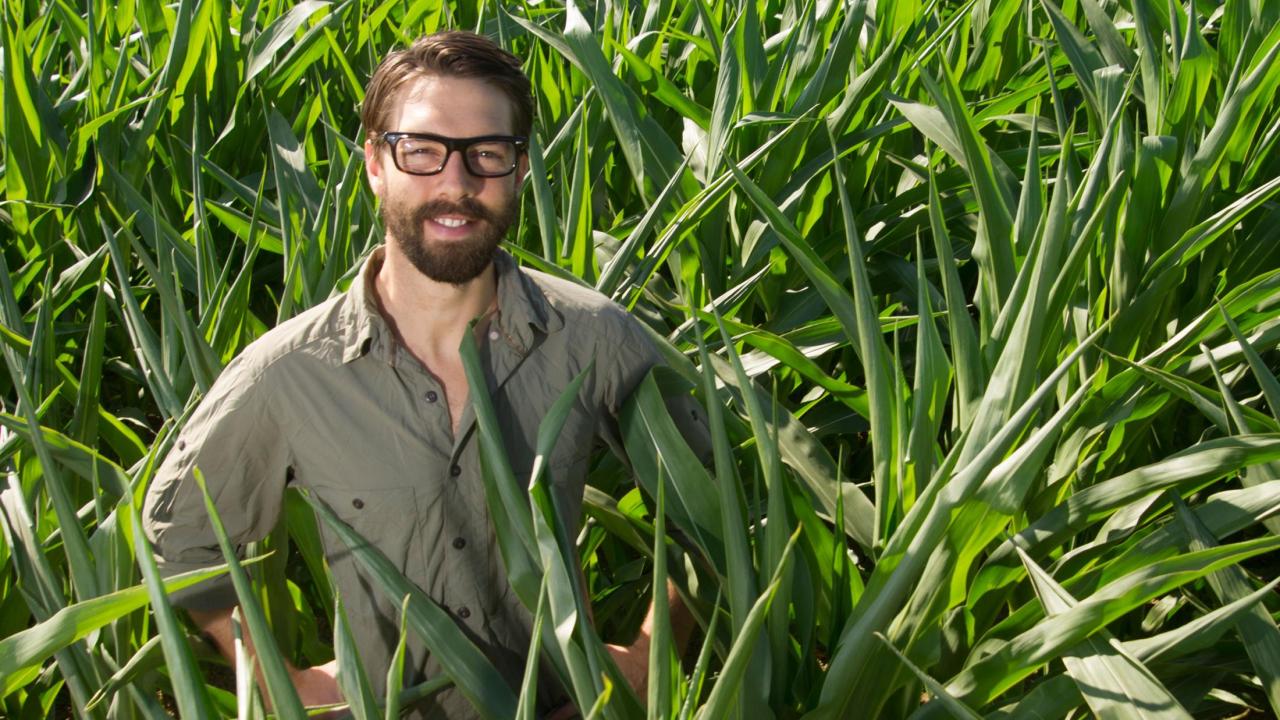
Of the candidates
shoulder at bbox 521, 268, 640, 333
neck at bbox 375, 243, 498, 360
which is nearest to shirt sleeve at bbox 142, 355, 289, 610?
neck at bbox 375, 243, 498, 360

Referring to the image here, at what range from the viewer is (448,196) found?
3.03 ft

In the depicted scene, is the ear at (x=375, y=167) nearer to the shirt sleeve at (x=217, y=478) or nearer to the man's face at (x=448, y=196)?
the man's face at (x=448, y=196)

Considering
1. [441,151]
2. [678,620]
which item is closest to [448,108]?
[441,151]

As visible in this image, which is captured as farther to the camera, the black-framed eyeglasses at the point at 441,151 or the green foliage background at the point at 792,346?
the black-framed eyeglasses at the point at 441,151

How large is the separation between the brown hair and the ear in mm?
12

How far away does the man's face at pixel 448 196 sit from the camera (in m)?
0.93

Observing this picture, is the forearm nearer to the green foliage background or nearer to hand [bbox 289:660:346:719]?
the green foliage background

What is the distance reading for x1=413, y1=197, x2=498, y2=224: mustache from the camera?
92 centimetres

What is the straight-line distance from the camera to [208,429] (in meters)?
0.91

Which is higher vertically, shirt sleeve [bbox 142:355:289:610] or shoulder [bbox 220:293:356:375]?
shoulder [bbox 220:293:356:375]

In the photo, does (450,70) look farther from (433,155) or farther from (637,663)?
(637,663)

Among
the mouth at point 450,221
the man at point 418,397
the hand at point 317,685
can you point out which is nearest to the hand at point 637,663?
the man at point 418,397

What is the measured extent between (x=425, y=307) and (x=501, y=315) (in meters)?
0.06

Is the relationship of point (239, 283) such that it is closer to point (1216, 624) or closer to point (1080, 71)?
point (1216, 624)
